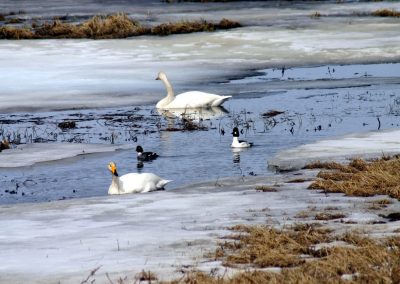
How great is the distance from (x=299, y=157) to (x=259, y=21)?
21.2 metres

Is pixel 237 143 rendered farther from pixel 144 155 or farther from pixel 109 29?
pixel 109 29

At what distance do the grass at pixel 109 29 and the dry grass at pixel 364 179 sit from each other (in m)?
20.9

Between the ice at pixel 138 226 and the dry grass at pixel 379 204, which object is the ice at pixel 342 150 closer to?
the ice at pixel 138 226

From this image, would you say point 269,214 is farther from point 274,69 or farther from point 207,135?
point 274,69

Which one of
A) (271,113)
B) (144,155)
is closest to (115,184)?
(144,155)

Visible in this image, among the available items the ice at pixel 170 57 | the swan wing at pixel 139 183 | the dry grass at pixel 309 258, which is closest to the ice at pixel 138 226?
the dry grass at pixel 309 258

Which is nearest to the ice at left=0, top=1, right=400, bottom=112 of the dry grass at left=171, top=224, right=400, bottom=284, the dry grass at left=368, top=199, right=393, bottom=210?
the dry grass at left=368, top=199, right=393, bottom=210

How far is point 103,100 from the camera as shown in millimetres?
20312

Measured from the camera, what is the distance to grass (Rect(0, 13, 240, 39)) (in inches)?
1238

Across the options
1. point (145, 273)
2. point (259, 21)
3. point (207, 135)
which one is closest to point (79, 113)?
point (207, 135)

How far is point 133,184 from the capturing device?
11.7 m

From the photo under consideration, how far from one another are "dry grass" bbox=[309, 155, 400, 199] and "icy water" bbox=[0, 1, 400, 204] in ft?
6.11

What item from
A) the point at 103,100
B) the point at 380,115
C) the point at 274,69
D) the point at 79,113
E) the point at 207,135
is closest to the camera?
the point at 207,135

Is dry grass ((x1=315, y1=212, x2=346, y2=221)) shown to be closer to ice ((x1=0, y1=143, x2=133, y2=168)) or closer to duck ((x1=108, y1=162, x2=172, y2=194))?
duck ((x1=108, y1=162, x2=172, y2=194))
